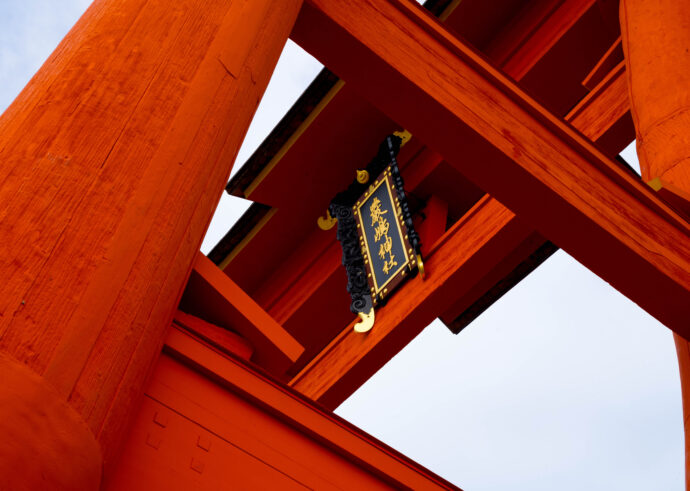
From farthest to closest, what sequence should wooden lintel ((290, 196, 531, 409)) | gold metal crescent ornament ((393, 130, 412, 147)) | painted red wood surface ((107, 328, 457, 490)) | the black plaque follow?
gold metal crescent ornament ((393, 130, 412, 147)), the black plaque, wooden lintel ((290, 196, 531, 409)), painted red wood surface ((107, 328, 457, 490))

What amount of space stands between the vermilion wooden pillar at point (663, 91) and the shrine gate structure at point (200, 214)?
0.01m

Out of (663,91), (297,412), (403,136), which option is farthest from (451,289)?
(297,412)

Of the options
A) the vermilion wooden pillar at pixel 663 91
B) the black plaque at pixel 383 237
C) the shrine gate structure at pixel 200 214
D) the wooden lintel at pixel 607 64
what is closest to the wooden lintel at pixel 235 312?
the shrine gate structure at pixel 200 214

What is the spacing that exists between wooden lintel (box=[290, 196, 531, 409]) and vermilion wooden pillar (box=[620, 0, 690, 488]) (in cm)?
113

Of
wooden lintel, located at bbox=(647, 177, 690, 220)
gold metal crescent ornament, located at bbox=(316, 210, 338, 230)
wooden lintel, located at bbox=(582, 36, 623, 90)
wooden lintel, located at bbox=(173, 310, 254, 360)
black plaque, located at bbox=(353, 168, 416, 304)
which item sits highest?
wooden lintel, located at bbox=(582, 36, 623, 90)

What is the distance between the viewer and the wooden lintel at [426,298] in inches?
202

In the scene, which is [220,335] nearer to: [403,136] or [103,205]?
[103,205]

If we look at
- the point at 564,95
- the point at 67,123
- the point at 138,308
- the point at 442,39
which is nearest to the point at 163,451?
the point at 138,308

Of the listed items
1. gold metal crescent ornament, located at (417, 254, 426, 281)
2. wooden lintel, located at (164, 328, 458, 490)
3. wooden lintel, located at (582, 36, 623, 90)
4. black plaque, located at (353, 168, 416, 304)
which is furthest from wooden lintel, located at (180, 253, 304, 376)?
wooden lintel, located at (582, 36, 623, 90)

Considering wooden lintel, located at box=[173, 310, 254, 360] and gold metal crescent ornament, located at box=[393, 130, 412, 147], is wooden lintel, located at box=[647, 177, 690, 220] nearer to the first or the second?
wooden lintel, located at box=[173, 310, 254, 360]

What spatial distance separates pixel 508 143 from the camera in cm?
271

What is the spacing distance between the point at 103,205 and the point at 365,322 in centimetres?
425

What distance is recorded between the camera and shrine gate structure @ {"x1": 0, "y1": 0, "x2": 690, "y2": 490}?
1313 millimetres

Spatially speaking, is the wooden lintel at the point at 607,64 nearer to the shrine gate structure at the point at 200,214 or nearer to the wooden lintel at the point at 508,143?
the shrine gate structure at the point at 200,214
